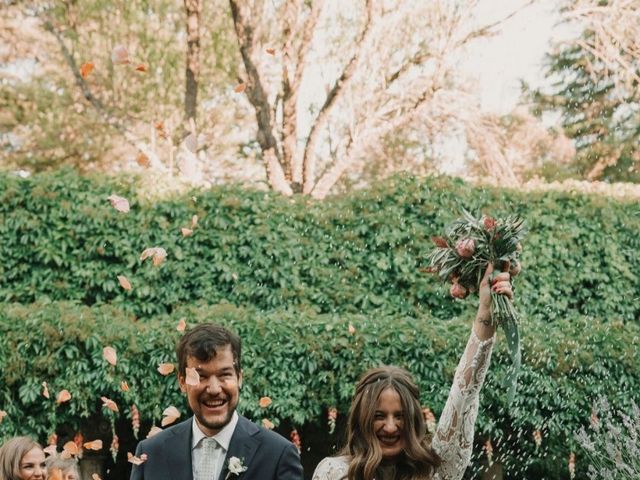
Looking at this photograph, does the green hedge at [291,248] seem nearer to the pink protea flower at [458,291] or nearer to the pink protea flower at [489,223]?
the pink protea flower at [458,291]

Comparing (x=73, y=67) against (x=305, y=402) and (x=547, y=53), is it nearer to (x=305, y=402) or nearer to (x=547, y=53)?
(x=305, y=402)

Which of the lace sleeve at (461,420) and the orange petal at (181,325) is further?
Result: the orange petal at (181,325)

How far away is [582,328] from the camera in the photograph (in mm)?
7676

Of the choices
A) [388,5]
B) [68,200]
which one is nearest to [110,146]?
[388,5]

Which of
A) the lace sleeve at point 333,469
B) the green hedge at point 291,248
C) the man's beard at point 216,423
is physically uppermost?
the green hedge at point 291,248

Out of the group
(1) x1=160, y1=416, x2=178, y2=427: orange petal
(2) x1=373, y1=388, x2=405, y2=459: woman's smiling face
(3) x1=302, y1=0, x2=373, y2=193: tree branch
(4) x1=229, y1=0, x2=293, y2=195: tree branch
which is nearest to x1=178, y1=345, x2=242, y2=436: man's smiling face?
(2) x1=373, y1=388, x2=405, y2=459: woman's smiling face

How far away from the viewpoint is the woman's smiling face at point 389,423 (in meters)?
2.92

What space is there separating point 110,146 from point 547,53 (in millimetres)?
9487

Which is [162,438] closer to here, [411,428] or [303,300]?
[411,428]

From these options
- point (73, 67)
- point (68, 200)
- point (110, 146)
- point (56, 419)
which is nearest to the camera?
point (56, 419)

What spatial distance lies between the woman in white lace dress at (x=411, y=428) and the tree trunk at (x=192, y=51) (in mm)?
9725

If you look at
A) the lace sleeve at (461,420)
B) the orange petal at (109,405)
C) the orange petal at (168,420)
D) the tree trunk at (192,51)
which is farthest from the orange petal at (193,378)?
the tree trunk at (192,51)

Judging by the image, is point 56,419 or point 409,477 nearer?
point 409,477

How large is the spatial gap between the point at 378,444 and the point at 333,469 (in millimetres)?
187
